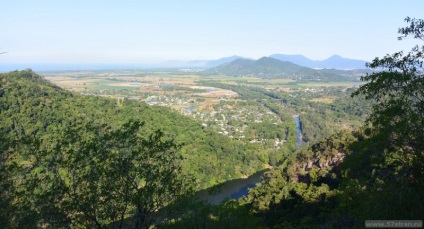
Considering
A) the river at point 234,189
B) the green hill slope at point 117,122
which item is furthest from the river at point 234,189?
the green hill slope at point 117,122

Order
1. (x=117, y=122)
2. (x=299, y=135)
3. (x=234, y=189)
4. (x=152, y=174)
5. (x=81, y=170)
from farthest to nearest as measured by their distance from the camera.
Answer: (x=299, y=135)
(x=117, y=122)
(x=234, y=189)
(x=152, y=174)
(x=81, y=170)

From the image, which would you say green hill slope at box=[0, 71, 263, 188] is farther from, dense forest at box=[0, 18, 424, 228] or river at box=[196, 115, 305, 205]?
dense forest at box=[0, 18, 424, 228]

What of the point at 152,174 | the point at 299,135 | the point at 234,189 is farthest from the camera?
the point at 299,135

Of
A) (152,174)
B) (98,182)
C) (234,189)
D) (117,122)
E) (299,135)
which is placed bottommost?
(234,189)

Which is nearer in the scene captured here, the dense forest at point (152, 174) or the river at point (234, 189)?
the dense forest at point (152, 174)

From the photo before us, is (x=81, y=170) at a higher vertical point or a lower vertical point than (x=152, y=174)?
higher

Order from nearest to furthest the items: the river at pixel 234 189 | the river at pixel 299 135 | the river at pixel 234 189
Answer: the river at pixel 234 189 → the river at pixel 234 189 → the river at pixel 299 135

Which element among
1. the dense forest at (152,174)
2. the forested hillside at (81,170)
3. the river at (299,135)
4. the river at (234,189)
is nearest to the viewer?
the dense forest at (152,174)

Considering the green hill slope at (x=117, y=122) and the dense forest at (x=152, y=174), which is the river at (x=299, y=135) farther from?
the dense forest at (x=152, y=174)

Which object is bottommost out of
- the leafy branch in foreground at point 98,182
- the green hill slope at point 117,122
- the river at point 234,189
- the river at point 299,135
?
the river at point 234,189

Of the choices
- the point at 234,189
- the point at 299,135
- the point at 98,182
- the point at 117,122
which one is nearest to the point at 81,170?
the point at 98,182

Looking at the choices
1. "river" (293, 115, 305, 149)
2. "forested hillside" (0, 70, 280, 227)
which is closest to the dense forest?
"forested hillside" (0, 70, 280, 227)

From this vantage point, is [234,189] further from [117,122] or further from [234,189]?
[117,122]

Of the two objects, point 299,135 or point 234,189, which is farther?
point 299,135
